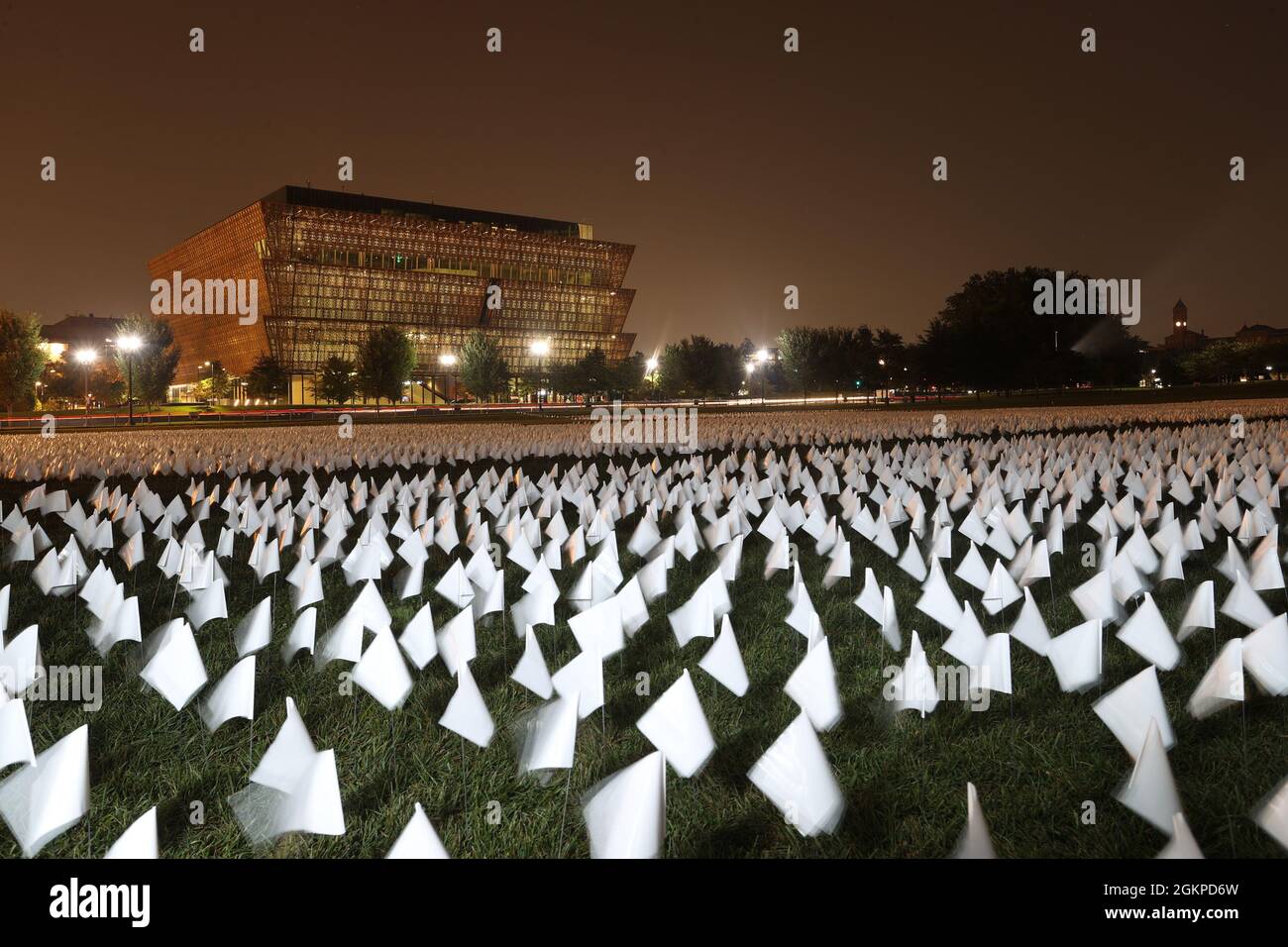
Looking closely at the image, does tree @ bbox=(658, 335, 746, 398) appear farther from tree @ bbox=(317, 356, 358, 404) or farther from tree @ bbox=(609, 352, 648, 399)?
tree @ bbox=(317, 356, 358, 404)

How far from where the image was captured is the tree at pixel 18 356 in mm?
47594

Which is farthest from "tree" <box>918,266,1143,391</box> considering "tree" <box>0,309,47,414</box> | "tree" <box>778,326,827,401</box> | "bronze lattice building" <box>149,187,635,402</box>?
"bronze lattice building" <box>149,187,635,402</box>

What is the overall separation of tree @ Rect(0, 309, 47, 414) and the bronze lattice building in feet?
187

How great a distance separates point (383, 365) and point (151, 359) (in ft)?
53.4

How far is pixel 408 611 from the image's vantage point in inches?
209

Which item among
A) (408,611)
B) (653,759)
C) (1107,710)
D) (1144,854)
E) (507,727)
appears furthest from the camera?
(408,611)

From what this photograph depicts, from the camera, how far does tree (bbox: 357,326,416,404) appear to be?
66125 millimetres

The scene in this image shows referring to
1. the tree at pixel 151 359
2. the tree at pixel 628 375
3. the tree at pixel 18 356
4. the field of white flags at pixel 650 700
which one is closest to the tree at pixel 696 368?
the tree at pixel 628 375

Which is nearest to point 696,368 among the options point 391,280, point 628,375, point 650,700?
point 628,375

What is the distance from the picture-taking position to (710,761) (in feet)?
Answer: 10.6

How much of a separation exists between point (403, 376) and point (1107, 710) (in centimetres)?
6861

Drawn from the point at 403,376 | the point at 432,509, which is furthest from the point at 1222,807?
the point at 403,376

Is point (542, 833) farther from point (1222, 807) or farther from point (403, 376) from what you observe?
point (403, 376)

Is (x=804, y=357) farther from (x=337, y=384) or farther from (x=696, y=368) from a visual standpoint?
(x=337, y=384)
